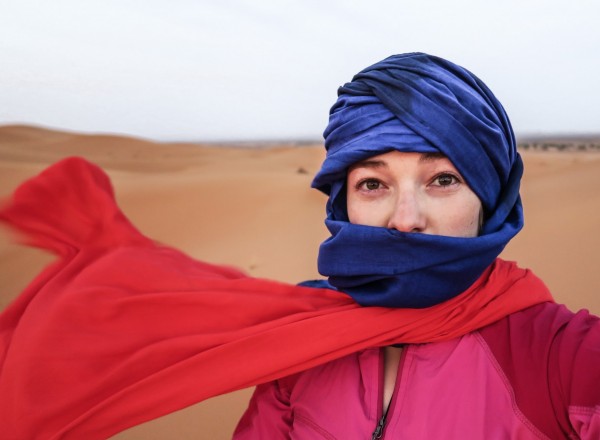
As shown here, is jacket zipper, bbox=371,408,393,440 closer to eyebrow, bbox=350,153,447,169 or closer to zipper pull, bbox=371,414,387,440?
zipper pull, bbox=371,414,387,440

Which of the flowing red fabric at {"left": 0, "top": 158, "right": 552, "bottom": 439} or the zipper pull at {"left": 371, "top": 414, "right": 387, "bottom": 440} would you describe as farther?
the flowing red fabric at {"left": 0, "top": 158, "right": 552, "bottom": 439}

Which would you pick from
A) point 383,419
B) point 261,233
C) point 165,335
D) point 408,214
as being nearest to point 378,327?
point 383,419

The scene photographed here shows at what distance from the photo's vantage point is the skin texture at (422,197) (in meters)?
1.10

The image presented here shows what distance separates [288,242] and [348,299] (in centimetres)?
368

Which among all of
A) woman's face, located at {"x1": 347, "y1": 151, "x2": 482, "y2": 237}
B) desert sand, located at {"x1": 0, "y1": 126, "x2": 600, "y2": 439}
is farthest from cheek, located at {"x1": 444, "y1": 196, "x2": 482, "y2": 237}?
desert sand, located at {"x1": 0, "y1": 126, "x2": 600, "y2": 439}

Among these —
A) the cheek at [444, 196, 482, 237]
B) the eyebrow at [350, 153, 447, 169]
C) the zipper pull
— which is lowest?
the zipper pull

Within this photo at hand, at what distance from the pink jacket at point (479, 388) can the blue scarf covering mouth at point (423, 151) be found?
162mm

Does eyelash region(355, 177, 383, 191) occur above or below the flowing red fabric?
above

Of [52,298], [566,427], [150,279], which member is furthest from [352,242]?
[52,298]

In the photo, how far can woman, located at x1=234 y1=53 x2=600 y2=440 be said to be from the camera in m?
0.98

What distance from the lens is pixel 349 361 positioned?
4.16ft

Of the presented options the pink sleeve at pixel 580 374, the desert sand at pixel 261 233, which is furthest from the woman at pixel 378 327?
the desert sand at pixel 261 233

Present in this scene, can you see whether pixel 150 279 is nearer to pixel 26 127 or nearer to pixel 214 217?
pixel 214 217

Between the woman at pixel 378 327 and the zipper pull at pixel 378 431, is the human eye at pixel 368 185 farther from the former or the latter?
the zipper pull at pixel 378 431
